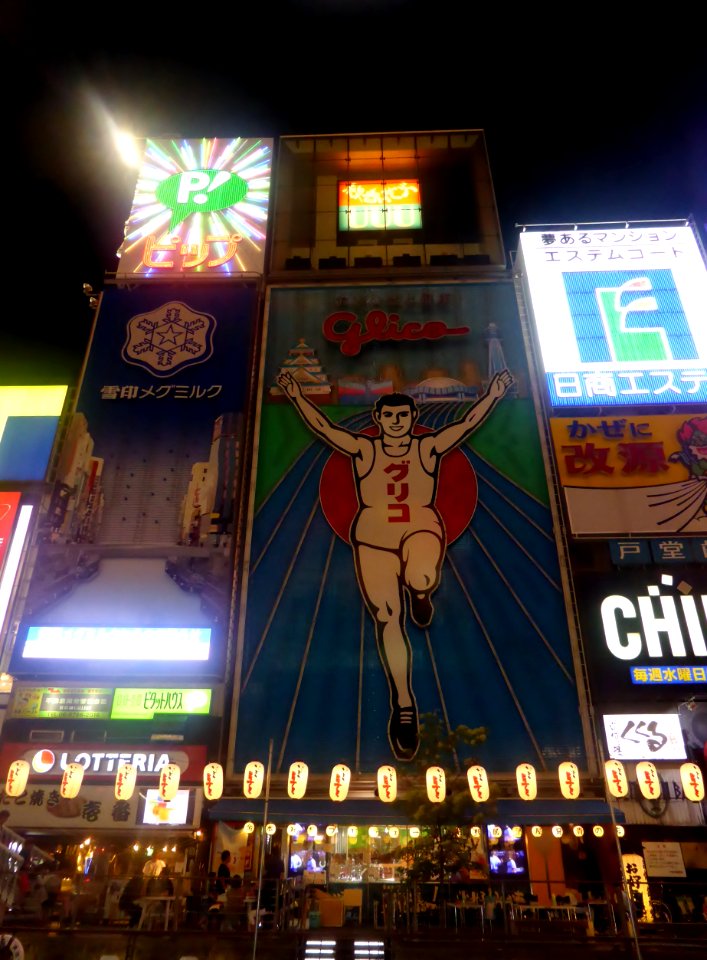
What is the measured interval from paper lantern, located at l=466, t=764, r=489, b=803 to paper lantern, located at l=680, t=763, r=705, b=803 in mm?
4457

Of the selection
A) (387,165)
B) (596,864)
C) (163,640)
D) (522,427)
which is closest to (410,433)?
(522,427)

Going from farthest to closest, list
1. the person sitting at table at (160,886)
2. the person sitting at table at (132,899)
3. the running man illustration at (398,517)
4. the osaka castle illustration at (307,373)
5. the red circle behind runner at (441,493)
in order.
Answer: the osaka castle illustration at (307,373) → the red circle behind runner at (441,493) → the running man illustration at (398,517) → the person sitting at table at (160,886) → the person sitting at table at (132,899)

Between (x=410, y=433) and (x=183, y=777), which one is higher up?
(x=410, y=433)

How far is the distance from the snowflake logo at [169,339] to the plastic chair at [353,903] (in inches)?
657

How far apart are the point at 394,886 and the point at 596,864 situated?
22.4 ft

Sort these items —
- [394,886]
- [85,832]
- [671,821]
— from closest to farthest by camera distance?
[394,886], [85,832], [671,821]

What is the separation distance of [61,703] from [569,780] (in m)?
13.3

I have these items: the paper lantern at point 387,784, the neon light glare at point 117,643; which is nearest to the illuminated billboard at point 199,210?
the neon light glare at point 117,643

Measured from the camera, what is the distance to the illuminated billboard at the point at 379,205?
29047 millimetres

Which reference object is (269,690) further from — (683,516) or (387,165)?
(387,165)

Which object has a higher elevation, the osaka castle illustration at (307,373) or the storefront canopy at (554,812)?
the osaka castle illustration at (307,373)

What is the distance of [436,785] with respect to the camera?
52.5ft

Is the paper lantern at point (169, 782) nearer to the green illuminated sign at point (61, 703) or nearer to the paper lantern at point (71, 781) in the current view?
the paper lantern at point (71, 781)

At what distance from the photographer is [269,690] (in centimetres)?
1898
